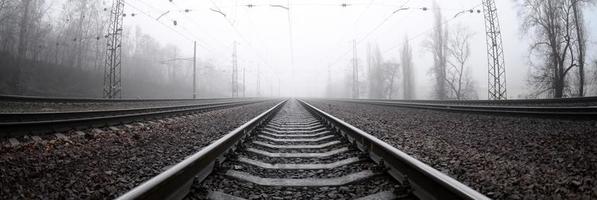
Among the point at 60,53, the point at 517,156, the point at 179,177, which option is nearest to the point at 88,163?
the point at 179,177

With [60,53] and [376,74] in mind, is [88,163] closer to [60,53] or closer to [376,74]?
[60,53]

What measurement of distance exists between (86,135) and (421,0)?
69.3 ft

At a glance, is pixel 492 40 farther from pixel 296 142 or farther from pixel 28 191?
pixel 28 191

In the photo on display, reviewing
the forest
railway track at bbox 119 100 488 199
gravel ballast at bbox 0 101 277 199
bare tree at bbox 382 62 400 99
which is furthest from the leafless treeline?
bare tree at bbox 382 62 400 99

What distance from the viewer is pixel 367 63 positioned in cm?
6625

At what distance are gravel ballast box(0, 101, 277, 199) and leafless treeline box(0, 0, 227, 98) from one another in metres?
19.8

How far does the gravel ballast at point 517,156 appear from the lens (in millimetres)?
2816

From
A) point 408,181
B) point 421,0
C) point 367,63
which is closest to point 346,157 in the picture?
point 408,181

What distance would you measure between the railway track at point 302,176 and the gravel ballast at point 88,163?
65 cm

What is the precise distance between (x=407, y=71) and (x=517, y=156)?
5062 cm

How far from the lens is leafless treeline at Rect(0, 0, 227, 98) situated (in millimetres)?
30062

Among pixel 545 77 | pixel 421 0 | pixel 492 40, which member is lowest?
pixel 545 77

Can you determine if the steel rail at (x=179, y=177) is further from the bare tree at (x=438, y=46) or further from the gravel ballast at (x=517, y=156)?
the bare tree at (x=438, y=46)

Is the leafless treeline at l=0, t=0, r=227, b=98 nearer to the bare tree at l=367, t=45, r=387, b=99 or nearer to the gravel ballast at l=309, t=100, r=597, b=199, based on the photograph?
the gravel ballast at l=309, t=100, r=597, b=199
